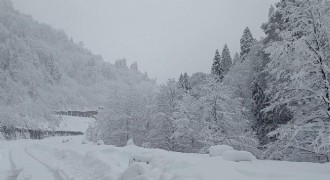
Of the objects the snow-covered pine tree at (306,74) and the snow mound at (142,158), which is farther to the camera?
the snow-covered pine tree at (306,74)

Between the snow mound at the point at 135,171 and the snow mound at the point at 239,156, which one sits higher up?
the snow mound at the point at 239,156

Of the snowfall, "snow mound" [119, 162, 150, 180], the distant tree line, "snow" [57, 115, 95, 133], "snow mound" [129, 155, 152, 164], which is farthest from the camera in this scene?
"snow" [57, 115, 95, 133]

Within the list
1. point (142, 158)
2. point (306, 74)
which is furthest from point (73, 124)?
point (306, 74)

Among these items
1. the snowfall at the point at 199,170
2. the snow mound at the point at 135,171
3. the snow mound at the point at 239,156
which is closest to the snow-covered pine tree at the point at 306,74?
the snowfall at the point at 199,170

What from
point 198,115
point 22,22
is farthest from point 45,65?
point 198,115

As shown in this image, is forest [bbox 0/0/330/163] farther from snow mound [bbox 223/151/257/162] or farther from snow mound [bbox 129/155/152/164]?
snow mound [bbox 129/155/152/164]

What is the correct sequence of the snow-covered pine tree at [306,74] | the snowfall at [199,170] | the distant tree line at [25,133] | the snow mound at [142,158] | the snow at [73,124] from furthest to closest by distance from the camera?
1. the snow at [73,124]
2. the distant tree line at [25,133]
3. the snow-covered pine tree at [306,74]
4. the snow mound at [142,158]
5. the snowfall at [199,170]

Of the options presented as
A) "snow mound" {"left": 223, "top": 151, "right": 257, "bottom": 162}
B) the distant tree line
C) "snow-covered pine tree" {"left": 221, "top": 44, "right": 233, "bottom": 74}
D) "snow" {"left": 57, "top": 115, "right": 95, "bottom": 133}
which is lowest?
the distant tree line

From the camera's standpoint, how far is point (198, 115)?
123ft

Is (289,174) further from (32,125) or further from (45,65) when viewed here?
(45,65)

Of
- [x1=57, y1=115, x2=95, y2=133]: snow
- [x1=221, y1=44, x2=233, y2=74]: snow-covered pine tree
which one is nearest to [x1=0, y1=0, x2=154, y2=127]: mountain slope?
[x1=57, y1=115, x2=95, y2=133]: snow

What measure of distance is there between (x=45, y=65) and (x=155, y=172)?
6538 inches

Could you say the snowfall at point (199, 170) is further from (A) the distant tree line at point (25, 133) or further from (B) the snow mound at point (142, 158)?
(A) the distant tree line at point (25, 133)

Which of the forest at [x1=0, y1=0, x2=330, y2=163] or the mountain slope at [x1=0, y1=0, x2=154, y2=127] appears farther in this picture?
the mountain slope at [x1=0, y1=0, x2=154, y2=127]
